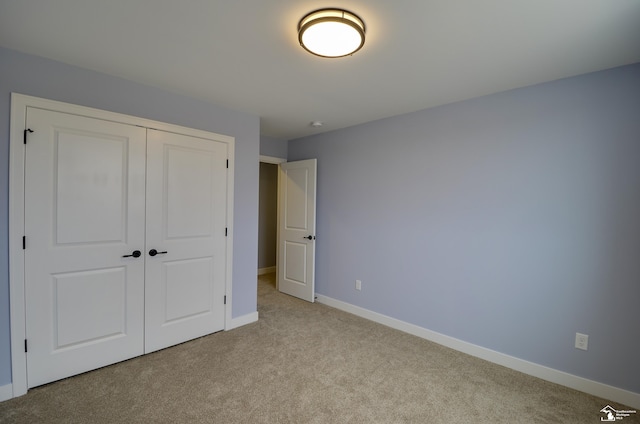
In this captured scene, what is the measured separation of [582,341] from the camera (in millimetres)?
2275

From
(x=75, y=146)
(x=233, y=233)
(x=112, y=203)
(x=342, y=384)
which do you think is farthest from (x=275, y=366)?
(x=75, y=146)

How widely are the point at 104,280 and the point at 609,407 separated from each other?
158 inches

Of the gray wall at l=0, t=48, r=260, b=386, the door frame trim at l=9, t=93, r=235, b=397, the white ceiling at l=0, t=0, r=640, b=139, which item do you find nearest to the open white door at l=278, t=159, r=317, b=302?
the gray wall at l=0, t=48, r=260, b=386

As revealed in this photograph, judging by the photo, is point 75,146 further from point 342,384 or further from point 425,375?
point 425,375

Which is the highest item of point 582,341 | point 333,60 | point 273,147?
point 333,60

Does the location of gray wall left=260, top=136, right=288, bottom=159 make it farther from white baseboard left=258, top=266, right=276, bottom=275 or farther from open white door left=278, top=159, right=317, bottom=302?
white baseboard left=258, top=266, right=276, bottom=275

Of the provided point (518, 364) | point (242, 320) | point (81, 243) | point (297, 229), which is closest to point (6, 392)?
point (81, 243)

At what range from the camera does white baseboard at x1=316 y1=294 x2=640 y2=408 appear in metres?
2.13

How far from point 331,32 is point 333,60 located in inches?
18.7

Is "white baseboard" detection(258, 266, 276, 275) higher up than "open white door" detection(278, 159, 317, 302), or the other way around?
"open white door" detection(278, 159, 317, 302)

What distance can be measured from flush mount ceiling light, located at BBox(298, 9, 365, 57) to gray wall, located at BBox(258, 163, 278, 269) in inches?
172

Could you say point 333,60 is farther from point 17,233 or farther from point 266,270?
point 266,270

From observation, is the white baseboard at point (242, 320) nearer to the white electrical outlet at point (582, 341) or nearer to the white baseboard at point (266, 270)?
the white baseboard at point (266, 270)

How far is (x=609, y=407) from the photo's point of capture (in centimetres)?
208
